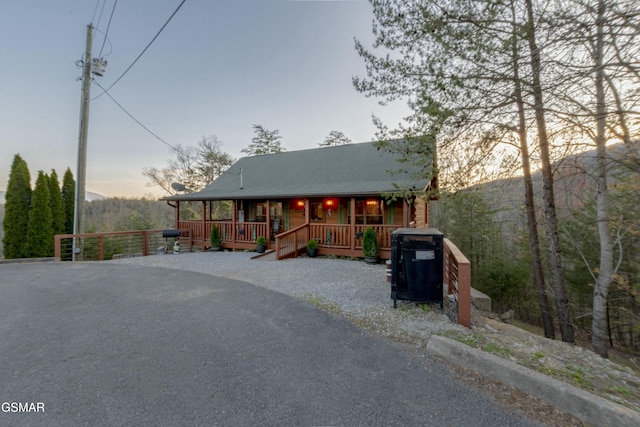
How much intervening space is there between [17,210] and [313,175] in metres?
12.0

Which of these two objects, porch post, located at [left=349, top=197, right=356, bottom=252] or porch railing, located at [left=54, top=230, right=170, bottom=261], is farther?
porch railing, located at [left=54, top=230, right=170, bottom=261]

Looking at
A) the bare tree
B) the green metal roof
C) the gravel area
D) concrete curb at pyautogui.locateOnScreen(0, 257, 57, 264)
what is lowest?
the gravel area

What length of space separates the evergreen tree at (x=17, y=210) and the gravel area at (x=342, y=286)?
5.90 metres

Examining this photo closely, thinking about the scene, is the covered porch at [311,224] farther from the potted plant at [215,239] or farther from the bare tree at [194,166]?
the bare tree at [194,166]

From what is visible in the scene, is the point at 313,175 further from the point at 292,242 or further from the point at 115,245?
the point at 115,245

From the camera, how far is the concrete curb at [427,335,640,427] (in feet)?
5.66

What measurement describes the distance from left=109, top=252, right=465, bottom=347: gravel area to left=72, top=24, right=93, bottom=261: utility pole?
2.70 m

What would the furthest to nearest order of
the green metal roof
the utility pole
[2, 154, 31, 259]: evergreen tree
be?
[2, 154, 31, 259]: evergreen tree, the green metal roof, the utility pole

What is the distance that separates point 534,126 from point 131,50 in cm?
1263

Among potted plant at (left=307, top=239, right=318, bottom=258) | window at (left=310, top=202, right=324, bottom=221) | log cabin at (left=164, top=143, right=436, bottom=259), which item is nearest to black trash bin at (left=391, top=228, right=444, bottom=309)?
log cabin at (left=164, top=143, right=436, bottom=259)

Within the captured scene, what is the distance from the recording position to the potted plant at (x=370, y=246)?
8445 mm

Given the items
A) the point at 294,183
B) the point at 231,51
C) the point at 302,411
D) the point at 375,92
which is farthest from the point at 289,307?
the point at 231,51

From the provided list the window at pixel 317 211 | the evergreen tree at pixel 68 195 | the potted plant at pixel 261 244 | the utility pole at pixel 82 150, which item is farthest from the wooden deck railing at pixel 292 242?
the evergreen tree at pixel 68 195

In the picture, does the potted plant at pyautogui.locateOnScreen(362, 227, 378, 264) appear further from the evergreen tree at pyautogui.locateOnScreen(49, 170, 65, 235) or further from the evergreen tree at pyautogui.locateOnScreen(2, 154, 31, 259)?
the evergreen tree at pyautogui.locateOnScreen(2, 154, 31, 259)
